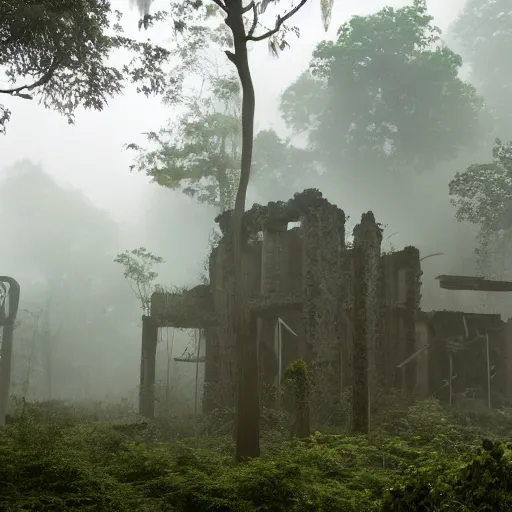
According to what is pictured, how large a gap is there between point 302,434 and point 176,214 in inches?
2650

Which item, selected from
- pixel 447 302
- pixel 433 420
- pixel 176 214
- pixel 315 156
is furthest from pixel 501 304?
pixel 176 214

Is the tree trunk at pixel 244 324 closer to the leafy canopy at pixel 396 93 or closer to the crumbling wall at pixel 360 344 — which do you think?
the crumbling wall at pixel 360 344

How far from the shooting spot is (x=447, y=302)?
4294cm

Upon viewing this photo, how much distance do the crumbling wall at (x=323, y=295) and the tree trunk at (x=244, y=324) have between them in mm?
5023

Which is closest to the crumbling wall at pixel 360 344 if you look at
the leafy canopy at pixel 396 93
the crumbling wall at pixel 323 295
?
the crumbling wall at pixel 323 295

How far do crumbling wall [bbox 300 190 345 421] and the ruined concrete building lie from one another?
30 millimetres

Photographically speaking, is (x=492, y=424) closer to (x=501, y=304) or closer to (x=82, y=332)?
(x=501, y=304)

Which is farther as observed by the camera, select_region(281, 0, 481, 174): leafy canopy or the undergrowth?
select_region(281, 0, 481, 174): leafy canopy

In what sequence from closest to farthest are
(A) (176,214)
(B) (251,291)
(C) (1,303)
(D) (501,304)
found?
(B) (251,291) → (C) (1,303) → (D) (501,304) → (A) (176,214)

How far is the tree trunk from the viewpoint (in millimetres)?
9742

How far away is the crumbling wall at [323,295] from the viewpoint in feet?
49.2

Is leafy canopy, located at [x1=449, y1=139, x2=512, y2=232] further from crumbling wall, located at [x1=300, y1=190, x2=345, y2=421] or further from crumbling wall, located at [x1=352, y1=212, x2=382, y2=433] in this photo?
crumbling wall, located at [x1=352, y1=212, x2=382, y2=433]

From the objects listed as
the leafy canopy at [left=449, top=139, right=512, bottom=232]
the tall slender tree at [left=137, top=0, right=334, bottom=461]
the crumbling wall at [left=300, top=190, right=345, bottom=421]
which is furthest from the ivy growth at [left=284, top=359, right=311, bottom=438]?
the leafy canopy at [left=449, top=139, right=512, bottom=232]

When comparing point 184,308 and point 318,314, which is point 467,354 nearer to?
point 318,314
